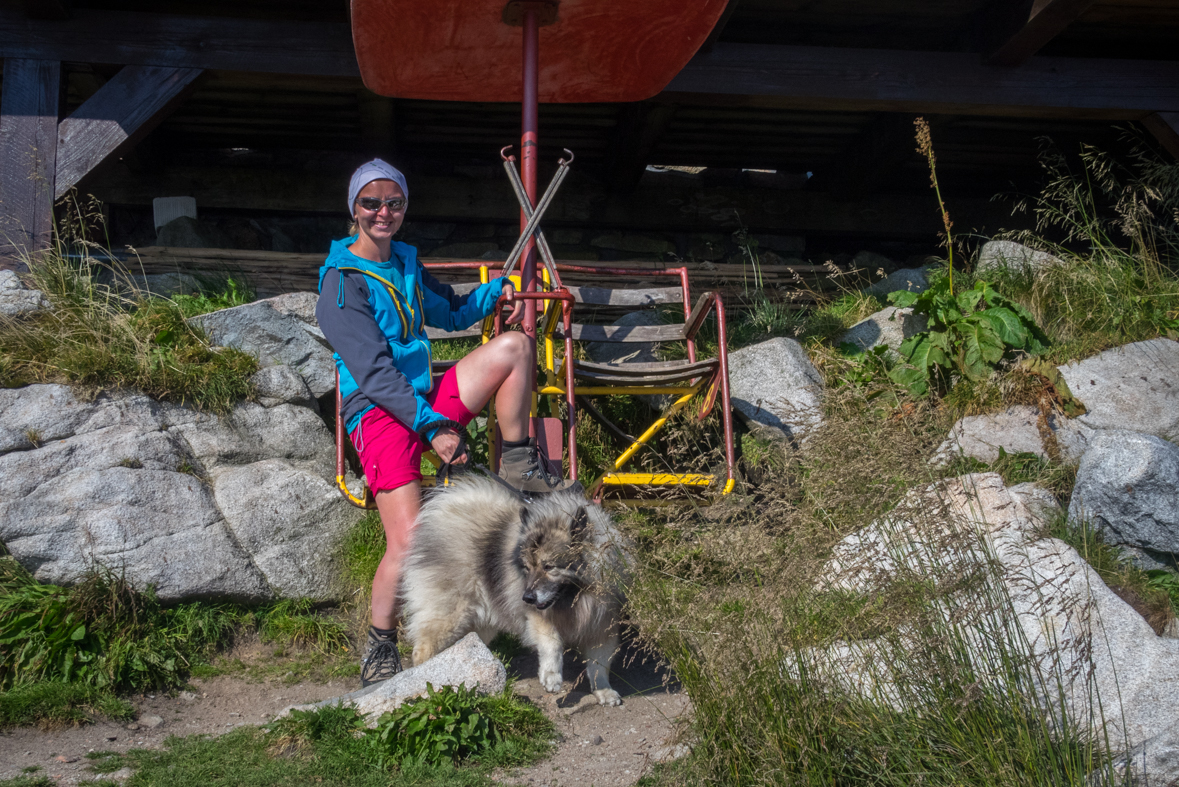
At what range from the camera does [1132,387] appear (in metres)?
4.53

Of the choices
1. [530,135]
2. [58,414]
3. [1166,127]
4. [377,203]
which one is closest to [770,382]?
[530,135]

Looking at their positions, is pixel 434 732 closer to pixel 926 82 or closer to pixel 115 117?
pixel 115 117

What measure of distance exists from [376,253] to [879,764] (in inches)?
106

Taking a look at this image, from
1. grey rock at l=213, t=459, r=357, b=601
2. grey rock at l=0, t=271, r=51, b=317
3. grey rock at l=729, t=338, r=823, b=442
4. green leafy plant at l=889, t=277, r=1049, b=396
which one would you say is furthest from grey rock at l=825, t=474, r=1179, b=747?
grey rock at l=0, t=271, r=51, b=317

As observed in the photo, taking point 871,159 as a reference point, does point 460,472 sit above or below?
below

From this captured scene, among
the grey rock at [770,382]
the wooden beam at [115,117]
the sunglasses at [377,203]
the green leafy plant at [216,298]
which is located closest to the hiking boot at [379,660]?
the sunglasses at [377,203]

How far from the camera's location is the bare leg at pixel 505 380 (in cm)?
342

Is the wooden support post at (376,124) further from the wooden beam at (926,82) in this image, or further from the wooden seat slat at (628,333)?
the wooden seat slat at (628,333)

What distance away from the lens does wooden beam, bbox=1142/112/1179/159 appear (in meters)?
5.54

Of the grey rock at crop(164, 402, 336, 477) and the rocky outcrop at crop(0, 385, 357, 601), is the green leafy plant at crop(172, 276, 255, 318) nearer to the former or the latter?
the grey rock at crop(164, 402, 336, 477)

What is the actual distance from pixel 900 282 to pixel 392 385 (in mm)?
4531

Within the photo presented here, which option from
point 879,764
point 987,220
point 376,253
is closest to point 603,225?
point 987,220

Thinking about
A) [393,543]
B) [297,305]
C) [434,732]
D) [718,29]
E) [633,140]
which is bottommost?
[434,732]

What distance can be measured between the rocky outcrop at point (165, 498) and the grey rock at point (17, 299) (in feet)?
1.80
